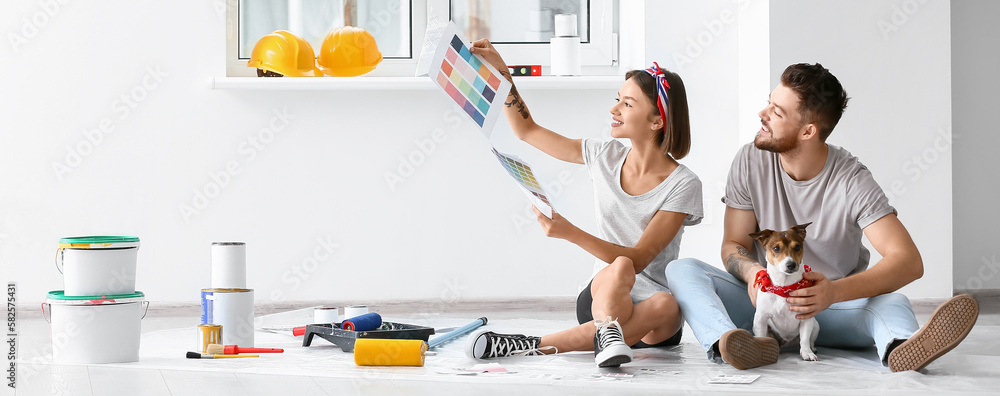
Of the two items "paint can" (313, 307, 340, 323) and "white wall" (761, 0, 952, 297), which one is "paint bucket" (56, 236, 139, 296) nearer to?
"paint can" (313, 307, 340, 323)

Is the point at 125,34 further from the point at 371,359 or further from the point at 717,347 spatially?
the point at 717,347

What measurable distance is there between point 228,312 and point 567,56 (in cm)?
162

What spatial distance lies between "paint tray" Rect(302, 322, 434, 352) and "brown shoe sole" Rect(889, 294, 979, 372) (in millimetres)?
1026

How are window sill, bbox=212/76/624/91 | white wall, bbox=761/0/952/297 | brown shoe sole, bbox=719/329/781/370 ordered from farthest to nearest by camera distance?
window sill, bbox=212/76/624/91
white wall, bbox=761/0/952/297
brown shoe sole, bbox=719/329/781/370

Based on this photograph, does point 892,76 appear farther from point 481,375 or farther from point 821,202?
point 481,375

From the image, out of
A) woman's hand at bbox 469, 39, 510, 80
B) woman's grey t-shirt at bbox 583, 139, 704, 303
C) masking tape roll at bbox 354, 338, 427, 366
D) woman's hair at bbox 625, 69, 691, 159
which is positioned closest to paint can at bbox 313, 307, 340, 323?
masking tape roll at bbox 354, 338, 427, 366

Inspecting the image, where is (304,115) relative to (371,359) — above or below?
above

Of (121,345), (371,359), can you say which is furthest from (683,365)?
(121,345)

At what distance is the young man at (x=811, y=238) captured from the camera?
5.94ft

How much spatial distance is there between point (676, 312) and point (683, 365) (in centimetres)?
14

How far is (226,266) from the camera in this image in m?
2.07

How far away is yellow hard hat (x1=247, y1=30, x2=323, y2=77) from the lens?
10.2ft

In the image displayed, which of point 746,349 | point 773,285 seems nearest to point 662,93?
point 773,285

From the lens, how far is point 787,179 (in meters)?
2.02
